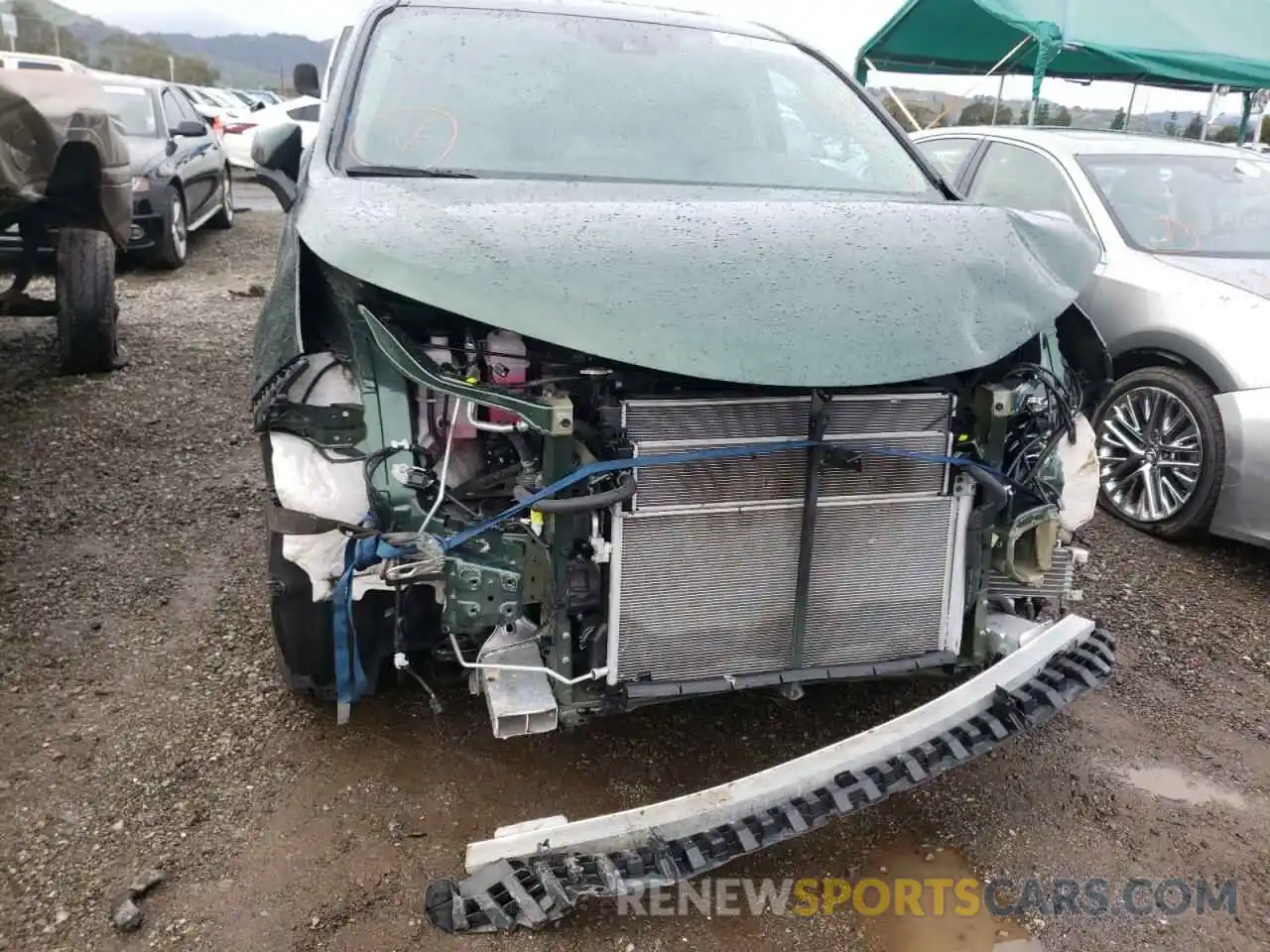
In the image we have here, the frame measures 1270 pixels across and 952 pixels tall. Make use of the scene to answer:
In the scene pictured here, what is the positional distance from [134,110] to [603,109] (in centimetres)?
761

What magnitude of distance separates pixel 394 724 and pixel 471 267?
1.40 metres

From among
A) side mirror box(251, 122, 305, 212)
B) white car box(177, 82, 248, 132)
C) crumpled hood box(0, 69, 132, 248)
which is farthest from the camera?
white car box(177, 82, 248, 132)

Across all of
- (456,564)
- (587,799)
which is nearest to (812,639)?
(587,799)

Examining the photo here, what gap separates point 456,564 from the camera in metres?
2.33

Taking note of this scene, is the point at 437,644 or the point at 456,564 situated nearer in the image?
the point at 456,564

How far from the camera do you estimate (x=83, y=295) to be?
5641 mm

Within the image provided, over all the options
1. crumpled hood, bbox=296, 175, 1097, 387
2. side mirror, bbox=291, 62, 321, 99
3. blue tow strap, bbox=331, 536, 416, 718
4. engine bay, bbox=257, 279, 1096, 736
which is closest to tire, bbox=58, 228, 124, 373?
side mirror, bbox=291, 62, 321, 99

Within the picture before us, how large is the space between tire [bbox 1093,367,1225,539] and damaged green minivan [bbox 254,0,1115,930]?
1686 millimetres

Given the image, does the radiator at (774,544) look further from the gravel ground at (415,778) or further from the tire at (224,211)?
the tire at (224,211)

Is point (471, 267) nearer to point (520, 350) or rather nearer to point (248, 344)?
point (520, 350)

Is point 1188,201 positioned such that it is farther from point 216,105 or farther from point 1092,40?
point 216,105

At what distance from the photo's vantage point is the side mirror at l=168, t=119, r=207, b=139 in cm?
873

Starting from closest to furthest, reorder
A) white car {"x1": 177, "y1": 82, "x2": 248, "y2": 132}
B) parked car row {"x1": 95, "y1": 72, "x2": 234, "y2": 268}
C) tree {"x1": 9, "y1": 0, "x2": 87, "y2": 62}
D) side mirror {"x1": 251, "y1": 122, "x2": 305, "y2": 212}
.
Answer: side mirror {"x1": 251, "y1": 122, "x2": 305, "y2": 212} → parked car row {"x1": 95, "y1": 72, "x2": 234, "y2": 268} → white car {"x1": 177, "y1": 82, "x2": 248, "y2": 132} → tree {"x1": 9, "y1": 0, "x2": 87, "y2": 62}

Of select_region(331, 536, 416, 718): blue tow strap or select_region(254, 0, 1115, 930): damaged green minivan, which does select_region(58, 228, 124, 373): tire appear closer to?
select_region(254, 0, 1115, 930): damaged green minivan
